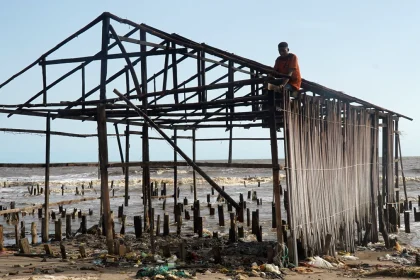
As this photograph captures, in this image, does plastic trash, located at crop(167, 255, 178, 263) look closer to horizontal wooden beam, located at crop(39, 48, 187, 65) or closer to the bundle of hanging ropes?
the bundle of hanging ropes

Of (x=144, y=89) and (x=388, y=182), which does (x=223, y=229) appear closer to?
(x=388, y=182)

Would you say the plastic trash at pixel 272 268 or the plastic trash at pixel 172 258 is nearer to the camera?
the plastic trash at pixel 272 268

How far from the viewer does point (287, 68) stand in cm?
986

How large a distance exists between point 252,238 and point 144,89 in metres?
5.92

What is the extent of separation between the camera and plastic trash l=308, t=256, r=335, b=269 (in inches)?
381

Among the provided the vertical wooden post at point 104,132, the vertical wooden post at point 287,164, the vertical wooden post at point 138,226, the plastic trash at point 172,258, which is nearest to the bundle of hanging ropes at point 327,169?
the vertical wooden post at point 287,164

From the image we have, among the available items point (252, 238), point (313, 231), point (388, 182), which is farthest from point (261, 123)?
point (313, 231)

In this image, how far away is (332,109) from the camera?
11211mm

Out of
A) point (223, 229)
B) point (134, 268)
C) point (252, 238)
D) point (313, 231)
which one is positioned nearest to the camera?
point (134, 268)

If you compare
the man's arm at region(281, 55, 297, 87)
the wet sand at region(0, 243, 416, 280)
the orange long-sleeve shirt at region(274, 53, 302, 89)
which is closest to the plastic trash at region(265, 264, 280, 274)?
the wet sand at region(0, 243, 416, 280)

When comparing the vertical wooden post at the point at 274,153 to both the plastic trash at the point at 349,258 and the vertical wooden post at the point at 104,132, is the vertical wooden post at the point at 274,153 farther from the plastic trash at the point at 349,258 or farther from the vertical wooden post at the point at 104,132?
the vertical wooden post at the point at 104,132

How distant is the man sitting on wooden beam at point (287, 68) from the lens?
9.20m

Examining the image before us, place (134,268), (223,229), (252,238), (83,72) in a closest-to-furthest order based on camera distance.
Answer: (134,268) → (83,72) → (252,238) → (223,229)

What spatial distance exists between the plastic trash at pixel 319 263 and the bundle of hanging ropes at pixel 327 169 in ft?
0.72
